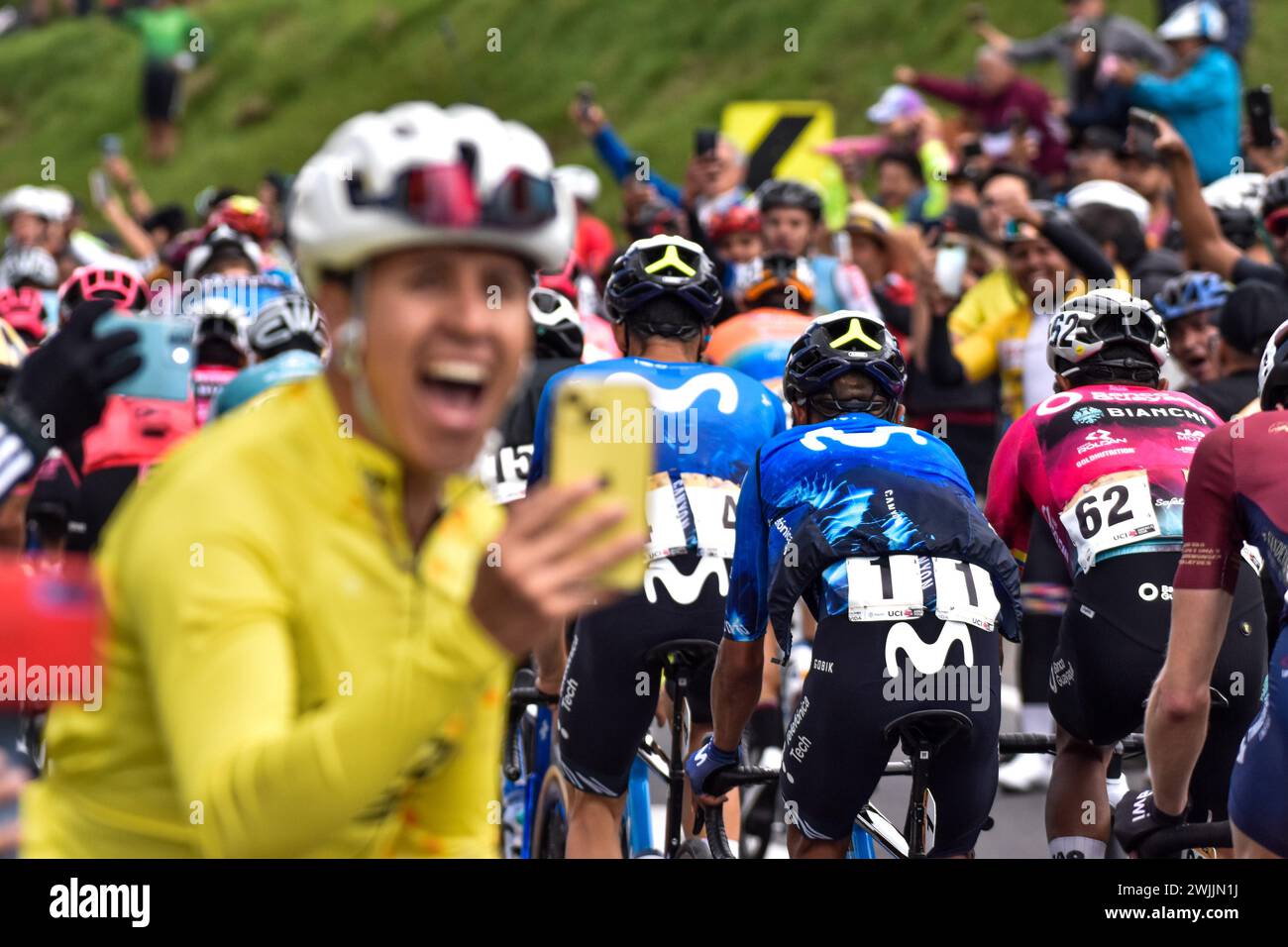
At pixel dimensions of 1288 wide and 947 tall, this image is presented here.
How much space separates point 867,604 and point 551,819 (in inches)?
93.3

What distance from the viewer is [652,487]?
6.72 meters

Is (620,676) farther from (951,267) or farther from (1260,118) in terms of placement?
(1260,118)

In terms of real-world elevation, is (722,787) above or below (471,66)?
below

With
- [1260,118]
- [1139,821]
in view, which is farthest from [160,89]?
[1139,821]

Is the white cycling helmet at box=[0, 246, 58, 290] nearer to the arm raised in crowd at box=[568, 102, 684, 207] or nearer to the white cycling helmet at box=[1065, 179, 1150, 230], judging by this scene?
the arm raised in crowd at box=[568, 102, 684, 207]

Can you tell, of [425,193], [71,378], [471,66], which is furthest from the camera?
[471,66]

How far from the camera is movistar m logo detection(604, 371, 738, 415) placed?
668 cm

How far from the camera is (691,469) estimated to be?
671cm

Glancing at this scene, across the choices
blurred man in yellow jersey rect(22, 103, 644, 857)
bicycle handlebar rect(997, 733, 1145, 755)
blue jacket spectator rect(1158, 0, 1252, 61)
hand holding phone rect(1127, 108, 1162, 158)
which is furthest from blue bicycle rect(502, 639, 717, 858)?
blue jacket spectator rect(1158, 0, 1252, 61)

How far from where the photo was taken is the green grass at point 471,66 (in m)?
23.2

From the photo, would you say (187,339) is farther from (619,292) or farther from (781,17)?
(781,17)

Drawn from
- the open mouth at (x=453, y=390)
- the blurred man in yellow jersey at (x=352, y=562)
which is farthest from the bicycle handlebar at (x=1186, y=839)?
the open mouth at (x=453, y=390)

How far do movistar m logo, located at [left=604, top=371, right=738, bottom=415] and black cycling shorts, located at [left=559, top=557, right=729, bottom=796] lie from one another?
1.67 ft

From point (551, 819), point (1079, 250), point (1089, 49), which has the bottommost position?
point (551, 819)
